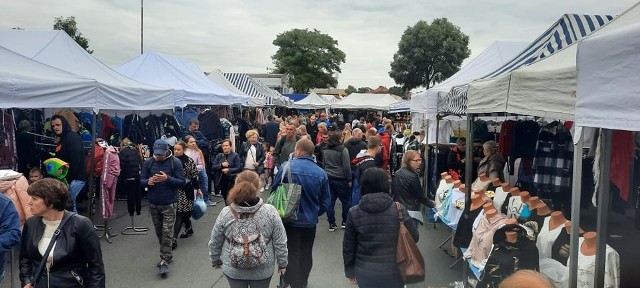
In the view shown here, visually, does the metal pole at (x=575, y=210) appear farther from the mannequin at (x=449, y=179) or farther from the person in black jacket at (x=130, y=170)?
the person in black jacket at (x=130, y=170)

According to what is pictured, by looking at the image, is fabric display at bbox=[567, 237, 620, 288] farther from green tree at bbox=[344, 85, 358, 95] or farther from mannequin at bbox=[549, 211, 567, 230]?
green tree at bbox=[344, 85, 358, 95]

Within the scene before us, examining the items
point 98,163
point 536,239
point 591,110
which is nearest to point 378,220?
point 536,239

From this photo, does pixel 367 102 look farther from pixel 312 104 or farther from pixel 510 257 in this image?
pixel 510 257

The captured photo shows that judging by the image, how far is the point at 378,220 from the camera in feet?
12.1

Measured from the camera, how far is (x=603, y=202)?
273cm

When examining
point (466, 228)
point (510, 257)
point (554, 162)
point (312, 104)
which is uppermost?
point (312, 104)

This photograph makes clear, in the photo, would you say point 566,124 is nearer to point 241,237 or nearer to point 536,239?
point 536,239

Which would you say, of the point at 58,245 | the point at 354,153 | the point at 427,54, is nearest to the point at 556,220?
the point at 58,245

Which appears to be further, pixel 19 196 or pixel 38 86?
pixel 38 86

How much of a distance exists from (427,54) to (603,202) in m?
31.9

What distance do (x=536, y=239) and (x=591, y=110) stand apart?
179 centimetres

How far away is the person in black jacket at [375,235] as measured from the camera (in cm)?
369

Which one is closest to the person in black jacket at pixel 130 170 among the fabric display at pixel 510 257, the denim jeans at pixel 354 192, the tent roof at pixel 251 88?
the denim jeans at pixel 354 192

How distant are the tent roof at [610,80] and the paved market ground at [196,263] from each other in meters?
3.42
